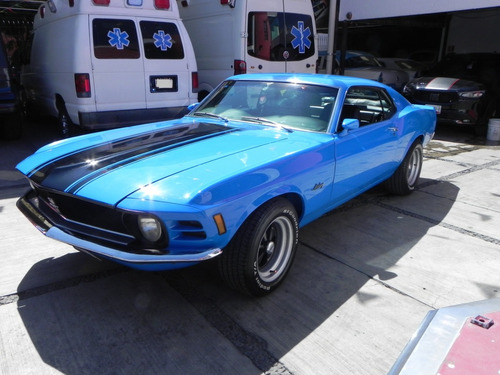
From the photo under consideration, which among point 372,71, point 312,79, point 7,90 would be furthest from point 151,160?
point 372,71

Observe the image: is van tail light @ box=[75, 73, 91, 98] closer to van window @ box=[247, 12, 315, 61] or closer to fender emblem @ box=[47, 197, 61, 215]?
van window @ box=[247, 12, 315, 61]

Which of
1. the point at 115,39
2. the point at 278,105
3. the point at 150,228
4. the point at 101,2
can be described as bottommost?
the point at 150,228

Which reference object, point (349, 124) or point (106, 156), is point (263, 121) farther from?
point (106, 156)

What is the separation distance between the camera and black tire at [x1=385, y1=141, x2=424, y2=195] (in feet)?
15.2

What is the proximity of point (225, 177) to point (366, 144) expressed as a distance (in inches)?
70.3

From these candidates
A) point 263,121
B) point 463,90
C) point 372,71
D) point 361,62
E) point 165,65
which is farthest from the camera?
point 361,62

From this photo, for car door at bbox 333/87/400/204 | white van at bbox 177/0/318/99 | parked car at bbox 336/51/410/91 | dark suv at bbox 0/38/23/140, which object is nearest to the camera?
car door at bbox 333/87/400/204

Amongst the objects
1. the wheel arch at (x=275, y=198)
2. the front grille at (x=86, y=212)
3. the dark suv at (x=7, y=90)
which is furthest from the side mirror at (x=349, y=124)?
the dark suv at (x=7, y=90)

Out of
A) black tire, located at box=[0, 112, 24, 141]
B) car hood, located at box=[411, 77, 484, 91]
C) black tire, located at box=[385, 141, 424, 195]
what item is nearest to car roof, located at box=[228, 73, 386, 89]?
black tire, located at box=[385, 141, 424, 195]

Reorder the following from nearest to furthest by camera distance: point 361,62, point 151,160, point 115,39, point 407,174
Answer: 1. point 151,160
2. point 407,174
3. point 115,39
4. point 361,62

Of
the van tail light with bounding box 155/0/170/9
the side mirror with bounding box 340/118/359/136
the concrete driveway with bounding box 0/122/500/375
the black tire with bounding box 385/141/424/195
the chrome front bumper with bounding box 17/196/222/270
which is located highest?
the van tail light with bounding box 155/0/170/9

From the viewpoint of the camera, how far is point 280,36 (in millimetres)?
7625

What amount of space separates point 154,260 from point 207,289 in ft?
2.57

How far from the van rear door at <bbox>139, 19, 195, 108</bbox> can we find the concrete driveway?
2990 millimetres
